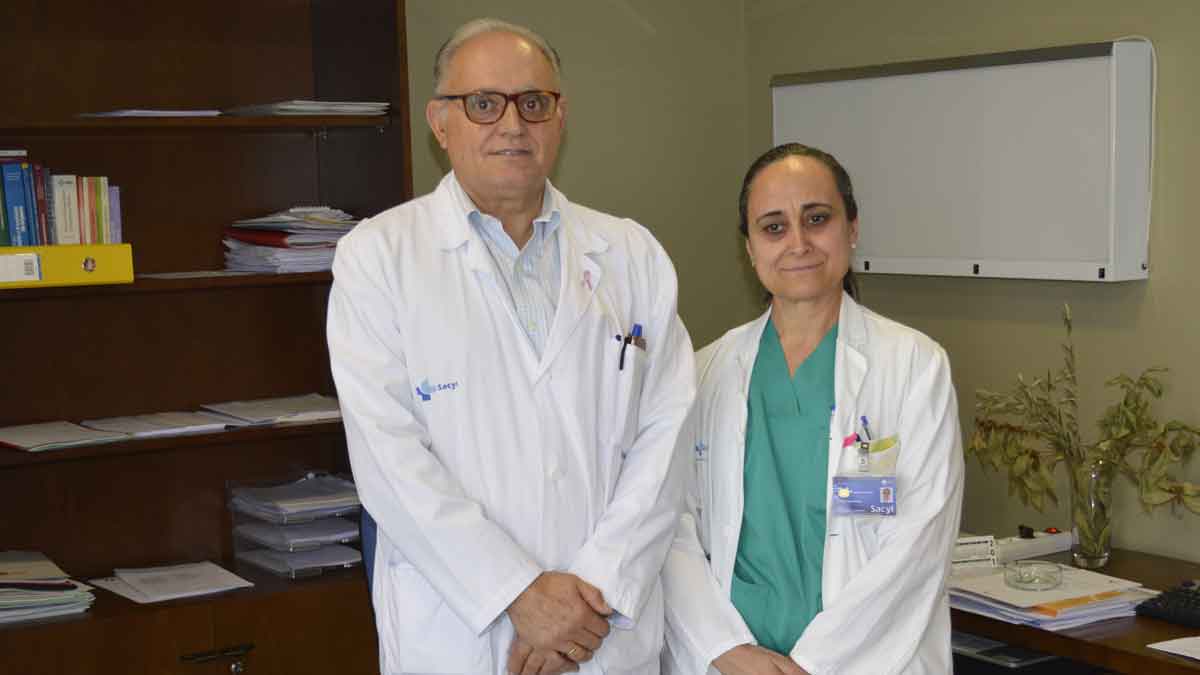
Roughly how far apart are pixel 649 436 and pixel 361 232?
0.55 m

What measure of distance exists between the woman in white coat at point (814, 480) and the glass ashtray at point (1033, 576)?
0.58m

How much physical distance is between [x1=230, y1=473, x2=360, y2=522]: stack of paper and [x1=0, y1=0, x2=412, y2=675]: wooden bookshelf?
106mm

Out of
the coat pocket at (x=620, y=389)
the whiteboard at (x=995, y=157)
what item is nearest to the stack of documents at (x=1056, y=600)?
the whiteboard at (x=995, y=157)

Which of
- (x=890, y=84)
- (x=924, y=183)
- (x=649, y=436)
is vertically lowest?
(x=649, y=436)

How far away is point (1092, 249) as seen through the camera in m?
3.14

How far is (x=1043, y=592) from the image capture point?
289cm

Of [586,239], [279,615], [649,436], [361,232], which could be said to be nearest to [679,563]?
[649,436]

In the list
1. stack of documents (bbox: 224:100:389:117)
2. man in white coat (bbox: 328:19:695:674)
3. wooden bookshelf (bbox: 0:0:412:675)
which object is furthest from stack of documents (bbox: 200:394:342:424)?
man in white coat (bbox: 328:19:695:674)

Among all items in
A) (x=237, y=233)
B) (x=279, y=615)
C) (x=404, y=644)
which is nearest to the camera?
(x=404, y=644)

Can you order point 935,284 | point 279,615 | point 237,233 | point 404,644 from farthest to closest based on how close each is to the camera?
point 935,284 < point 237,233 < point 279,615 < point 404,644

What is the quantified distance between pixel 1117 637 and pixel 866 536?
2.26 ft

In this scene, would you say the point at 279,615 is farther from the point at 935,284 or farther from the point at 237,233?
the point at 935,284

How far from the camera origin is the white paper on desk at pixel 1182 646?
2.57 meters

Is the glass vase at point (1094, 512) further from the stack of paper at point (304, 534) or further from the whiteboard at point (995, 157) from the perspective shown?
the stack of paper at point (304, 534)
